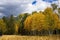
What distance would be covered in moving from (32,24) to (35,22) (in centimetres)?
7

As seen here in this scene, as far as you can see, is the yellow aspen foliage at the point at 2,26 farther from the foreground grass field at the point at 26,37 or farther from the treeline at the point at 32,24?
the foreground grass field at the point at 26,37

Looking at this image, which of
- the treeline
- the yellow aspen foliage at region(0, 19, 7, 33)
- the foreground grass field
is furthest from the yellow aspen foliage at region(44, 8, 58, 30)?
the yellow aspen foliage at region(0, 19, 7, 33)

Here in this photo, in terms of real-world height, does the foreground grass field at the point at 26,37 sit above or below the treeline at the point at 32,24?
below

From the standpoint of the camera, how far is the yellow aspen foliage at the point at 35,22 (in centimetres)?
240

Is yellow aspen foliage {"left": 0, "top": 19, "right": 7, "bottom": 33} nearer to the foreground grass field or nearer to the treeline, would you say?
the treeline


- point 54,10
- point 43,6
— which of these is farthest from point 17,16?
point 54,10

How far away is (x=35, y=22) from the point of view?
244 cm

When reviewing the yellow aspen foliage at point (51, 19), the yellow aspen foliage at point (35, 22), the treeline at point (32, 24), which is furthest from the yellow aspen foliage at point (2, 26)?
the yellow aspen foliage at point (51, 19)

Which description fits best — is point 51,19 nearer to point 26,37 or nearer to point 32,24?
point 32,24

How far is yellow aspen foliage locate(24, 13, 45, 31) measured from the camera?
7.87ft

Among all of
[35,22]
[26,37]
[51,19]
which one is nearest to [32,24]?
[35,22]

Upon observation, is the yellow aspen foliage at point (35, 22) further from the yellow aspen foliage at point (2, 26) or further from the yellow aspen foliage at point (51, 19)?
the yellow aspen foliage at point (2, 26)

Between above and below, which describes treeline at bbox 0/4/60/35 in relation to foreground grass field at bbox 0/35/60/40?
above

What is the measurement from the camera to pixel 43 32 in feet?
7.91
